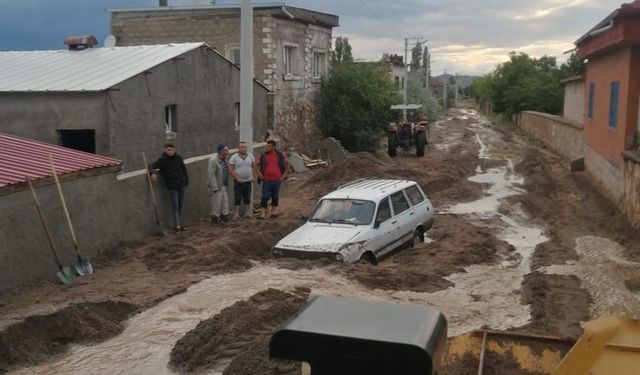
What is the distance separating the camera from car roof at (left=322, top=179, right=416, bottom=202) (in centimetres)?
1202

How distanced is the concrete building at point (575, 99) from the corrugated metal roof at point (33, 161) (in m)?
26.8

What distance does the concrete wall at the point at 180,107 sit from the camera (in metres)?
14.3

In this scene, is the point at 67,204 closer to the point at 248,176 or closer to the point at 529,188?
the point at 248,176

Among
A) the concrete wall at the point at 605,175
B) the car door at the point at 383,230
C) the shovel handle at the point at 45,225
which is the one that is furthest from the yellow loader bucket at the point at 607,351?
the concrete wall at the point at 605,175

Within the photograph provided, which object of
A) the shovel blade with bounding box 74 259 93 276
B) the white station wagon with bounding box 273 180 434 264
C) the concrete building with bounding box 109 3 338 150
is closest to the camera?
the shovel blade with bounding box 74 259 93 276

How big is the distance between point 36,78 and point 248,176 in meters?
5.56

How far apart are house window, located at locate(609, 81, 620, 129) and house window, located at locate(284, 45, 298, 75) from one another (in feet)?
41.7

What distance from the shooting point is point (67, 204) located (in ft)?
34.2

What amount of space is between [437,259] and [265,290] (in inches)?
158

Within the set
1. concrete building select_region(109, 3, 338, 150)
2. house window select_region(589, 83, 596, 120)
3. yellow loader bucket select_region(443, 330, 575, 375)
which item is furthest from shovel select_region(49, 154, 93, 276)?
house window select_region(589, 83, 596, 120)

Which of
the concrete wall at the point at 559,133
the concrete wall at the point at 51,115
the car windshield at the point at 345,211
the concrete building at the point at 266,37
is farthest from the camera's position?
the concrete wall at the point at 559,133

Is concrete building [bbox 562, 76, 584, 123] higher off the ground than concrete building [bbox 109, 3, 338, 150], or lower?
lower

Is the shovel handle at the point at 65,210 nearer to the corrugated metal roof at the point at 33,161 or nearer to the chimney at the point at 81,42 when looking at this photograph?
the corrugated metal roof at the point at 33,161

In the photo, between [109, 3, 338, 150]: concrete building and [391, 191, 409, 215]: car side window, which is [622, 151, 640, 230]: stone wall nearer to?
[391, 191, 409, 215]: car side window
